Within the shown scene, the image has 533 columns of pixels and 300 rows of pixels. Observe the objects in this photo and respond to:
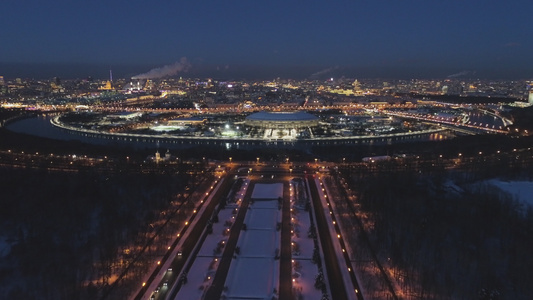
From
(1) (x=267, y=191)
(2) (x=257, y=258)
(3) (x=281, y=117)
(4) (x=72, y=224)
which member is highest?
(3) (x=281, y=117)

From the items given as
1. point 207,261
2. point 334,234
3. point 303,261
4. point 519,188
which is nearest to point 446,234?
point 334,234

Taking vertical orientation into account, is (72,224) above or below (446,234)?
above

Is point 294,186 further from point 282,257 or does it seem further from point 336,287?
point 336,287

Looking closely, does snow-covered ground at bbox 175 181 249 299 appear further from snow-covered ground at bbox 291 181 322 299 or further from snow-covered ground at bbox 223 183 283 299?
snow-covered ground at bbox 291 181 322 299

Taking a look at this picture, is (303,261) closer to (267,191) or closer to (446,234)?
(446,234)

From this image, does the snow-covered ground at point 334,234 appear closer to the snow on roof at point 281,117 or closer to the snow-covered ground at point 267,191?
the snow-covered ground at point 267,191

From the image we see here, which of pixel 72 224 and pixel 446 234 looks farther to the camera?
pixel 72 224

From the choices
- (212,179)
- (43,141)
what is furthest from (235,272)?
(43,141)

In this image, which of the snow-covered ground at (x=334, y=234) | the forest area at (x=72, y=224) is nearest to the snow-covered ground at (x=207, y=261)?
the forest area at (x=72, y=224)
